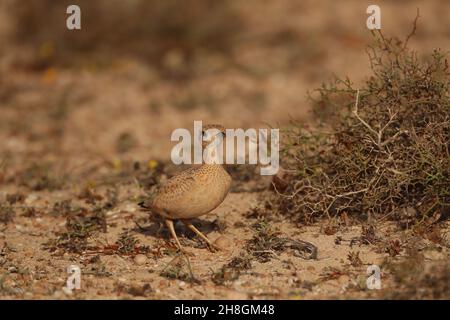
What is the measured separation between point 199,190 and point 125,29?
6.75 metres

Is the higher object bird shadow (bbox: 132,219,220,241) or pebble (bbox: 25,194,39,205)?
pebble (bbox: 25,194,39,205)

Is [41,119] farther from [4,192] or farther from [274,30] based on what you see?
[274,30]

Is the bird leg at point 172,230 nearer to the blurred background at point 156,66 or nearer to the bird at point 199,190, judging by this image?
the bird at point 199,190

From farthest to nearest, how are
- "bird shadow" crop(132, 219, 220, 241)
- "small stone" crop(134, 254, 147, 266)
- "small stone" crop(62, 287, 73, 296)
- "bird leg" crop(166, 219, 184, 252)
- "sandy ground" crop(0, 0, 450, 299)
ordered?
"bird shadow" crop(132, 219, 220, 241), "bird leg" crop(166, 219, 184, 252), "small stone" crop(134, 254, 147, 266), "sandy ground" crop(0, 0, 450, 299), "small stone" crop(62, 287, 73, 296)

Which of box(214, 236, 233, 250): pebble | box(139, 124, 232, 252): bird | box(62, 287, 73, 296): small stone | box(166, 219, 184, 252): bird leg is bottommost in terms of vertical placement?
box(62, 287, 73, 296): small stone

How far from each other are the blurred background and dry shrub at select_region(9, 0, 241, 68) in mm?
16

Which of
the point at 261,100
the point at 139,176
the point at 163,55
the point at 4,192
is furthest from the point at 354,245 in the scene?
the point at 163,55

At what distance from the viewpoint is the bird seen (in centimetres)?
536

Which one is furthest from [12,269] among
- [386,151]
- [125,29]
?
[125,29]

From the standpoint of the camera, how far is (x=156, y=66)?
11.4m

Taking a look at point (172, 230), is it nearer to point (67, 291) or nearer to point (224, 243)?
point (224, 243)

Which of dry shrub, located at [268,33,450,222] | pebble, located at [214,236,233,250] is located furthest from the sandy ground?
dry shrub, located at [268,33,450,222]

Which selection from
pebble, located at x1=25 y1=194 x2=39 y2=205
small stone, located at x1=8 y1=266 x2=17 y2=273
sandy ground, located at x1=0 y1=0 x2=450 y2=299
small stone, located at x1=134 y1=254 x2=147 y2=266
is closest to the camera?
sandy ground, located at x1=0 y1=0 x2=450 y2=299

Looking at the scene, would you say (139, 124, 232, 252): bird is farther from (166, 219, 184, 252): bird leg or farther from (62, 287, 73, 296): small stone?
(62, 287, 73, 296): small stone
